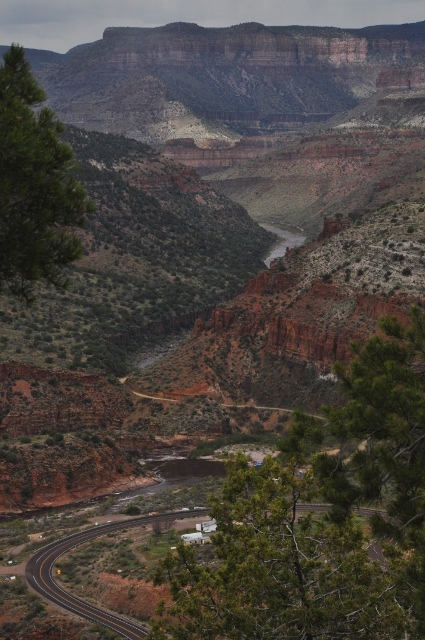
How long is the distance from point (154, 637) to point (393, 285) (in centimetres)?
4971

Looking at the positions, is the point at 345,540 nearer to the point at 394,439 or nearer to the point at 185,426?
the point at 394,439

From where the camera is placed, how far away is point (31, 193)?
21453mm

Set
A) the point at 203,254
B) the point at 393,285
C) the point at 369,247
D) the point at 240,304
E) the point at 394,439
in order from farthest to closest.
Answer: the point at 203,254
the point at 240,304
the point at 369,247
the point at 393,285
the point at 394,439

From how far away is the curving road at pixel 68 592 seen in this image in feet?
122

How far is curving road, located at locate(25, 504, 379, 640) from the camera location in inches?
1464

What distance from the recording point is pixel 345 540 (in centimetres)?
2208

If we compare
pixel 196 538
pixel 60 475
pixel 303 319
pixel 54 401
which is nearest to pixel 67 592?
pixel 196 538

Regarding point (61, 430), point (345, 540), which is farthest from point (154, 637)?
point (61, 430)

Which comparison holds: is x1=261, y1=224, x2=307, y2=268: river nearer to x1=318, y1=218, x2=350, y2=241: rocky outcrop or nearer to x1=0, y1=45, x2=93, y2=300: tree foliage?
x1=318, y1=218, x2=350, y2=241: rocky outcrop

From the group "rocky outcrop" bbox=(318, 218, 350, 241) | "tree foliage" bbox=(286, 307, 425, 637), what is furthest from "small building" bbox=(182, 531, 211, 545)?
"rocky outcrop" bbox=(318, 218, 350, 241)

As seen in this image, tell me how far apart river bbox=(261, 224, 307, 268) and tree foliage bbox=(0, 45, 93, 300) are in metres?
119

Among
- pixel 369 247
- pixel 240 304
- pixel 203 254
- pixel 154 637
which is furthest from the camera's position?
pixel 203 254

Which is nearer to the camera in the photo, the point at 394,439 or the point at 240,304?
the point at 394,439

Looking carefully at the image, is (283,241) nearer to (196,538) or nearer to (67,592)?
(196,538)
